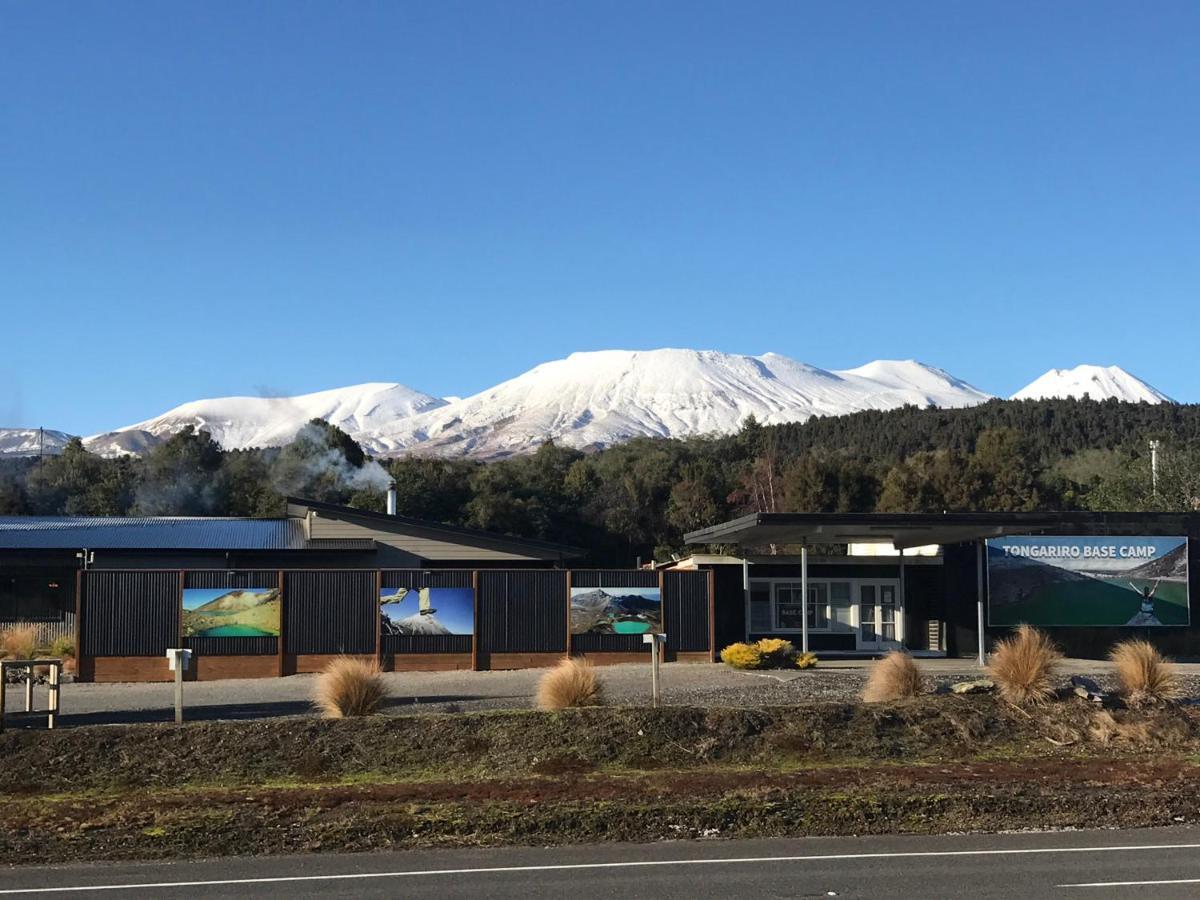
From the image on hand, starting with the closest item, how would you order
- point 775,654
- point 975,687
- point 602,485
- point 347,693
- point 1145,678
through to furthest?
point 347,693 < point 975,687 < point 1145,678 < point 775,654 < point 602,485

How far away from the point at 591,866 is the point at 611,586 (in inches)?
756

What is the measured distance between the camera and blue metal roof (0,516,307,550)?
35656 millimetres

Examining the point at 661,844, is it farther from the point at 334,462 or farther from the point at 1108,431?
the point at 1108,431

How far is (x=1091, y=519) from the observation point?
115 feet

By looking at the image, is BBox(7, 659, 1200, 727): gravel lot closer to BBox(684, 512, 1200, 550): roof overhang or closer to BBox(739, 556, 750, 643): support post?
BBox(684, 512, 1200, 550): roof overhang

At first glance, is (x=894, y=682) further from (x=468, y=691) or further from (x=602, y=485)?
(x=602, y=485)

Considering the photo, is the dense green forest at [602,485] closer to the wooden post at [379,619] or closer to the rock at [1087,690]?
the wooden post at [379,619]

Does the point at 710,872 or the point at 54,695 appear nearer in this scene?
the point at 710,872

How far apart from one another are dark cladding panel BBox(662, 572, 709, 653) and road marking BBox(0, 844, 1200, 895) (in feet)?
61.6

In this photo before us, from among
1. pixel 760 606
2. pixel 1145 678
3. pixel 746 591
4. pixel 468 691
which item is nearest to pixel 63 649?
pixel 468 691

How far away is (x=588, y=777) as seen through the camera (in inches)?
663

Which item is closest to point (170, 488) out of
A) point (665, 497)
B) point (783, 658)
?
point (665, 497)

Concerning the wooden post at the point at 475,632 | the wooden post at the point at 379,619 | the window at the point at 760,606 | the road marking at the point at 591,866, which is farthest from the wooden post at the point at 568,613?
the road marking at the point at 591,866

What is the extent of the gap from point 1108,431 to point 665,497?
4493 centimetres
